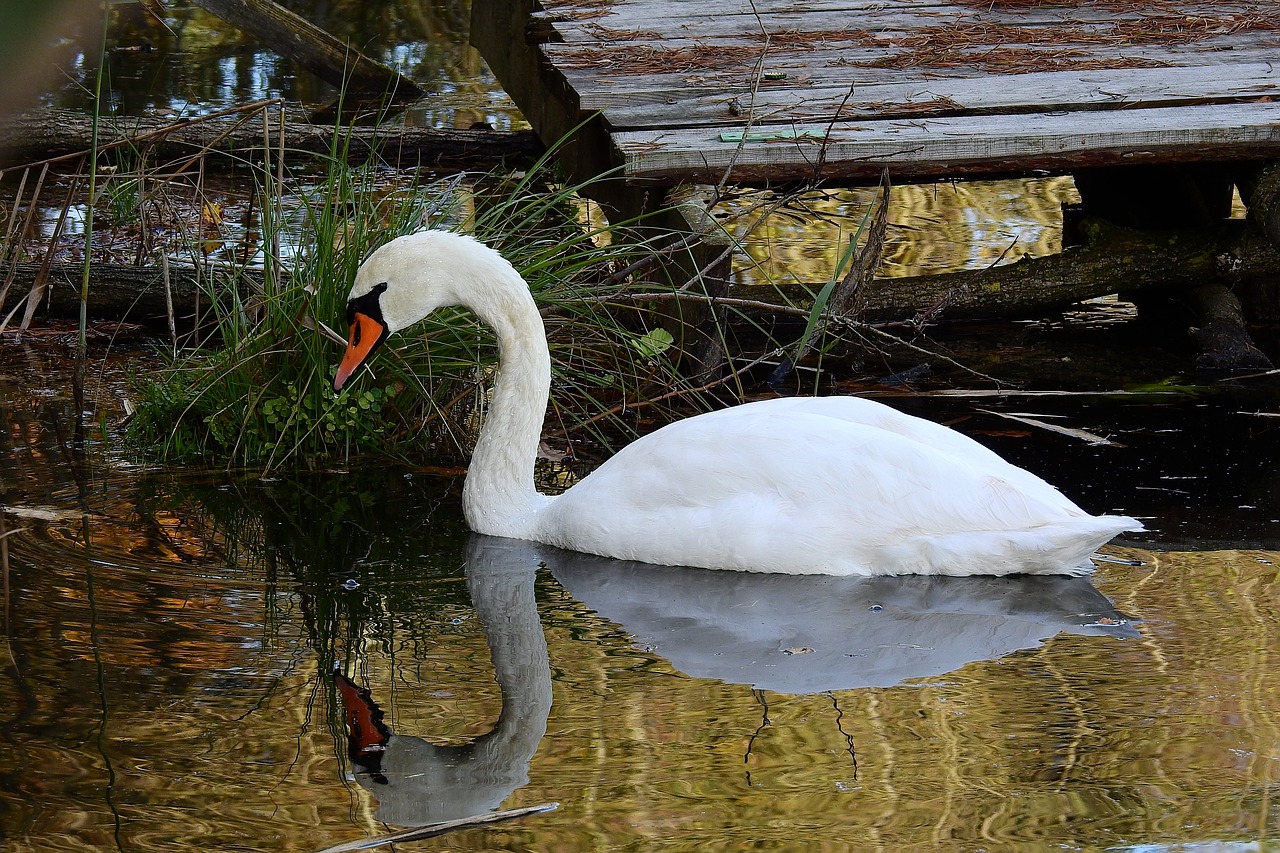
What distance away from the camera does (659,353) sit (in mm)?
5480

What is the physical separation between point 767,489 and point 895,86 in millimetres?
3059

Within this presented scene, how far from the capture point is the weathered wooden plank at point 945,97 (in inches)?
243

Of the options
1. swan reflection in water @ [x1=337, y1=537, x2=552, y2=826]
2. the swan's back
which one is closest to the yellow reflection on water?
the swan's back

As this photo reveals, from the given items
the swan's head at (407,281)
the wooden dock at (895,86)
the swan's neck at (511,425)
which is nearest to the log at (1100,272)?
the wooden dock at (895,86)

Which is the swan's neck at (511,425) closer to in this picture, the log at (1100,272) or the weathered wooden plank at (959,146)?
the weathered wooden plank at (959,146)

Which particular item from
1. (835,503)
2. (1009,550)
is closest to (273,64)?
(835,503)

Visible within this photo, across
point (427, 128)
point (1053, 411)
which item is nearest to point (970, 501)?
point (1053, 411)

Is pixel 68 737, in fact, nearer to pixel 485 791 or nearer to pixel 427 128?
pixel 485 791

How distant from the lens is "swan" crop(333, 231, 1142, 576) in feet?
13.4

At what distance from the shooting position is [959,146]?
5891mm

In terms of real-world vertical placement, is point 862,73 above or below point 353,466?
above

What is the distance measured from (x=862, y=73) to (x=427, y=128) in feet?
9.10

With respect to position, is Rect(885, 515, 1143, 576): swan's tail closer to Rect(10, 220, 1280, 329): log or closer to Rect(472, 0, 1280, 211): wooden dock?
Rect(472, 0, 1280, 211): wooden dock

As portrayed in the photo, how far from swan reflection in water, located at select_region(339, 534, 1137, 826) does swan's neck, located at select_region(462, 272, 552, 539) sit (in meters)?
0.10
